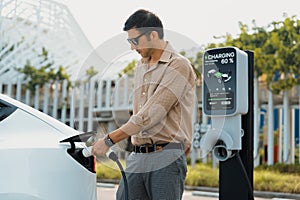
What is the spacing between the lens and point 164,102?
2578mm

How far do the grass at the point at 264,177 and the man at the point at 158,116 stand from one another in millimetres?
5971

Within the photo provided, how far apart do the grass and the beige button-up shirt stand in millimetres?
5988

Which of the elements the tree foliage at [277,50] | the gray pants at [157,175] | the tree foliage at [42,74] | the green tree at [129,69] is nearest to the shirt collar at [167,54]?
the green tree at [129,69]

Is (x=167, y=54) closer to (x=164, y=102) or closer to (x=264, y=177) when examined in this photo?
(x=164, y=102)

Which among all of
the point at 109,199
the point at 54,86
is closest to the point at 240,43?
the point at 109,199

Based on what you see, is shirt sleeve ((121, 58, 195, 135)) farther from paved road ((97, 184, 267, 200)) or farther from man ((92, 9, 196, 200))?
paved road ((97, 184, 267, 200))

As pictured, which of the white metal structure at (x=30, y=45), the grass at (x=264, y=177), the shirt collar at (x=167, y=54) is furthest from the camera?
the white metal structure at (x=30, y=45)

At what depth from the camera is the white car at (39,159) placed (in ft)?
8.34

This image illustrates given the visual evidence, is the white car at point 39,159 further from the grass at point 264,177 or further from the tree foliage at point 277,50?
the tree foliage at point 277,50

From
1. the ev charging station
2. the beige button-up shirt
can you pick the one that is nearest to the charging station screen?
the ev charging station

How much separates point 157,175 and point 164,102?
1.17 ft

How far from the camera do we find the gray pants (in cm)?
262

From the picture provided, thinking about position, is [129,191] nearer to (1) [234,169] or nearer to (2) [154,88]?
(2) [154,88]

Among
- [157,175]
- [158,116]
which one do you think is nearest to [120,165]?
[157,175]
